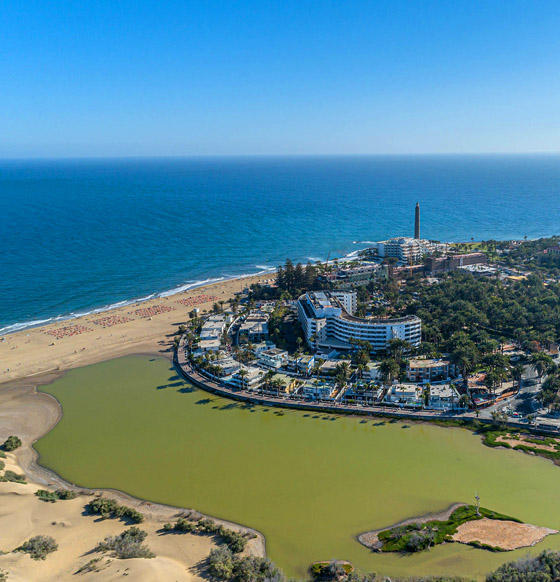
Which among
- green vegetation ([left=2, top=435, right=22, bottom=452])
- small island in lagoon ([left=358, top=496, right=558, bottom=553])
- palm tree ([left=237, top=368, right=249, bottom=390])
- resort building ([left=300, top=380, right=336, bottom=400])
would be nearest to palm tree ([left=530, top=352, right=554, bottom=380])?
small island in lagoon ([left=358, top=496, right=558, bottom=553])

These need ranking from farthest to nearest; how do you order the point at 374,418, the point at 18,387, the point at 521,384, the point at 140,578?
the point at 18,387 < the point at 521,384 < the point at 374,418 < the point at 140,578

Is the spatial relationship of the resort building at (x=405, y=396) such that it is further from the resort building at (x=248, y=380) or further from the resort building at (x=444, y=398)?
the resort building at (x=248, y=380)

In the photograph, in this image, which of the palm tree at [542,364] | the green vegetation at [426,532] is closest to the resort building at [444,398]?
the palm tree at [542,364]

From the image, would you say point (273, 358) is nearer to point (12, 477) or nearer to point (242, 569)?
point (12, 477)

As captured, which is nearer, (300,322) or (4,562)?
(4,562)

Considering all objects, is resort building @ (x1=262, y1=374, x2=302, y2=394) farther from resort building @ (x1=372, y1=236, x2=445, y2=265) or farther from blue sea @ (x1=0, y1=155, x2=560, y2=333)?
resort building @ (x1=372, y1=236, x2=445, y2=265)

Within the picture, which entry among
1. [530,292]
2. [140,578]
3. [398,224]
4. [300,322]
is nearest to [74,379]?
[300,322]

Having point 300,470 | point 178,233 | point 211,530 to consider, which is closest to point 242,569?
point 211,530

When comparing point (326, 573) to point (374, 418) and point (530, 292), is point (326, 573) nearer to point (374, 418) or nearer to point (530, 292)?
point (374, 418)
